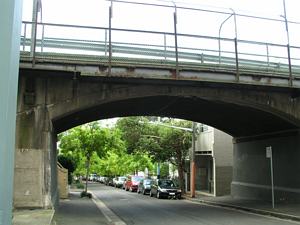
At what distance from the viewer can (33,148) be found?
55.2ft

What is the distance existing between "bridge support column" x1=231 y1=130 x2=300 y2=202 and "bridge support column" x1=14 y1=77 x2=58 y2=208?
42.7 feet

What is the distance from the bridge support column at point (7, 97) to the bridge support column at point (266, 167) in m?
22.0

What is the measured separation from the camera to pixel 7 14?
2.56 m

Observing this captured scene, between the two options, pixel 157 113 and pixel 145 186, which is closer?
pixel 157 113

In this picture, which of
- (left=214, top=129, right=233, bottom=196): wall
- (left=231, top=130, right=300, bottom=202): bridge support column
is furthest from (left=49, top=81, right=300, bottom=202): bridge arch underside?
(left=214, top=129, right=233, bottom=196): wall

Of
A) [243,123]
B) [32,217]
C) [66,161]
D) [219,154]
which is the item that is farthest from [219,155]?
[32,217]

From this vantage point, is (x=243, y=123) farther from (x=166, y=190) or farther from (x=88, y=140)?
(x=166, y=190)

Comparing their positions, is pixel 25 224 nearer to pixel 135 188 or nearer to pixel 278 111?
pixel 278 111

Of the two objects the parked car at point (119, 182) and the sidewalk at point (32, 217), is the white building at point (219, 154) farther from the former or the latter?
the parked car at point (119, 182)

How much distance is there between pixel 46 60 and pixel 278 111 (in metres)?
11.1

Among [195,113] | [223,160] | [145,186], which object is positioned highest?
[195,113]

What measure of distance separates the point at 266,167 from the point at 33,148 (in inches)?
599

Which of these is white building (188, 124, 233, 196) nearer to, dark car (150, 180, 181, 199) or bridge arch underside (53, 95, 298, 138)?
dark car (150, 180, 181, 199)

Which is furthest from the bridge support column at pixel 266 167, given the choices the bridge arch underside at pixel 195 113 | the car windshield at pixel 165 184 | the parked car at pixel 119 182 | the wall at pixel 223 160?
the parked car at pixel 119 182
